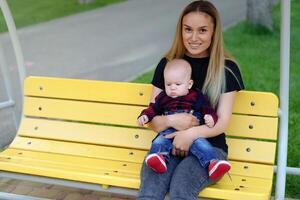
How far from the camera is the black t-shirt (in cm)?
275

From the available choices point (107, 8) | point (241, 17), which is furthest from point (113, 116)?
point (107, 8)

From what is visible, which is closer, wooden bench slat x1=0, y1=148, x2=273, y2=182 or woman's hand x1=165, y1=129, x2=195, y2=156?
woman's hand x1=165, y1=129, x2=195, y2=156

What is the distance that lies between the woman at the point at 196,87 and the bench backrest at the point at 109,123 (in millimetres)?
219

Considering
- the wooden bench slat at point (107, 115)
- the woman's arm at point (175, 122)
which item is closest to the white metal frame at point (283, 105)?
the wooden bench slat at point (107, 115)

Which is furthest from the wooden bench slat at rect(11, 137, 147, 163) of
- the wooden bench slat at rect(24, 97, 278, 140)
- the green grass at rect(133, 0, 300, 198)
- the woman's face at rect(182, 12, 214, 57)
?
the green grass at rect(133, 0, 300, 198)

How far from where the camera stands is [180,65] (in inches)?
106

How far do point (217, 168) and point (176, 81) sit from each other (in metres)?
0.49

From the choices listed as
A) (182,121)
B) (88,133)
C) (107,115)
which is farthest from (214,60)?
(88,133)

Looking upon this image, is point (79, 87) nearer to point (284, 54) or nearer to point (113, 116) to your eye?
point (113, 116)

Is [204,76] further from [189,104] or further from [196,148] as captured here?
[196,148]

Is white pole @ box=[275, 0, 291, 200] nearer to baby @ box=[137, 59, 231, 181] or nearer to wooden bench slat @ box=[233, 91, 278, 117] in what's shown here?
wooden bench slat @ box=[233, 91, 278, 117]

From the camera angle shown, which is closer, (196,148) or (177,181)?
(177,181)

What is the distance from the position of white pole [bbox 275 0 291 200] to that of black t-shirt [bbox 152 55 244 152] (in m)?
0.23

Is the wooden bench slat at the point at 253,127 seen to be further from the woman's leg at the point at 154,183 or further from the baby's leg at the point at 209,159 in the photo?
the woman's leg at the point at 154,183
